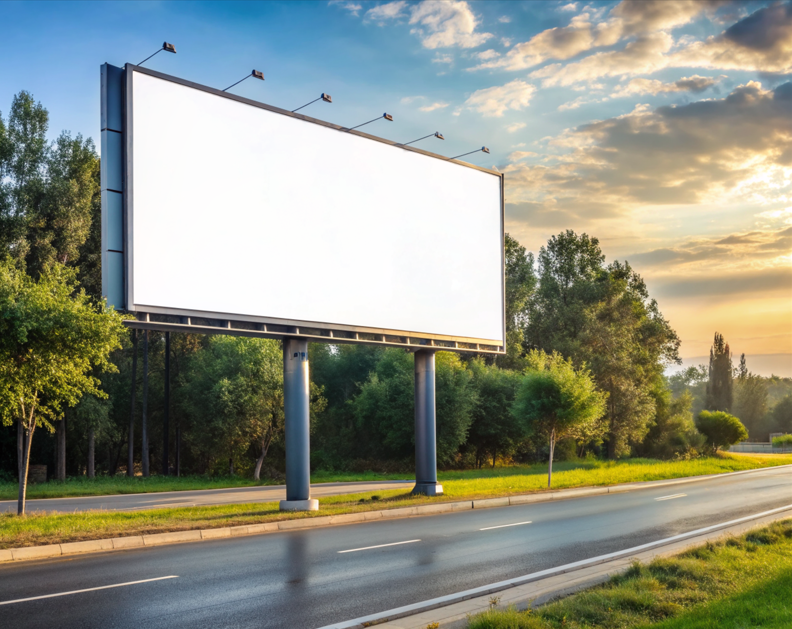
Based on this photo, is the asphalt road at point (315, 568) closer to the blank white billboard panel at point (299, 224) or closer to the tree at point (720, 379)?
the blank white billboard panel at point (299, 224)

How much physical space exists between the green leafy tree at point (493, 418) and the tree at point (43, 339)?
114 feet

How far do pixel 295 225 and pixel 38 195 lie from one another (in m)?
24.0

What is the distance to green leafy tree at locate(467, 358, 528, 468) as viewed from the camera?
5009 cm

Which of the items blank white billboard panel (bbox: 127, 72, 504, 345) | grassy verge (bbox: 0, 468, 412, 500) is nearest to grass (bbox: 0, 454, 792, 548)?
blank white billboard panel (bbox: 127, 72, 504, 345)

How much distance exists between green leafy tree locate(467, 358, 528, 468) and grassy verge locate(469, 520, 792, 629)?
128ft

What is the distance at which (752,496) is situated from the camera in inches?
914

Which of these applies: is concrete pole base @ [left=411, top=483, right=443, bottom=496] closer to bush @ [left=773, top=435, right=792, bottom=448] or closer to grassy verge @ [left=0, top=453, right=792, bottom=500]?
grassy verge @ [left=0, top=453, right=792, bottom=500]

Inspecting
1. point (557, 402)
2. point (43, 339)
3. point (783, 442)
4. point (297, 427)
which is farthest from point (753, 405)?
point (43, 339)

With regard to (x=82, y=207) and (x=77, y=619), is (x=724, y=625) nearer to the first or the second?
(x=77, y=619)

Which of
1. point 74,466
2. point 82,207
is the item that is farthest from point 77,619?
point 74,466

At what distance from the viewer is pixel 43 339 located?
16.3m

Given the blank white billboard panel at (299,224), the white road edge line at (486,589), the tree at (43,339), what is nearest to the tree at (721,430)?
the blank white billboard panel at (299,224)

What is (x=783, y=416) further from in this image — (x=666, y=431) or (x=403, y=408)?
(x=403, y=408)

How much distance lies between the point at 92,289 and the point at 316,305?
25.8 m
